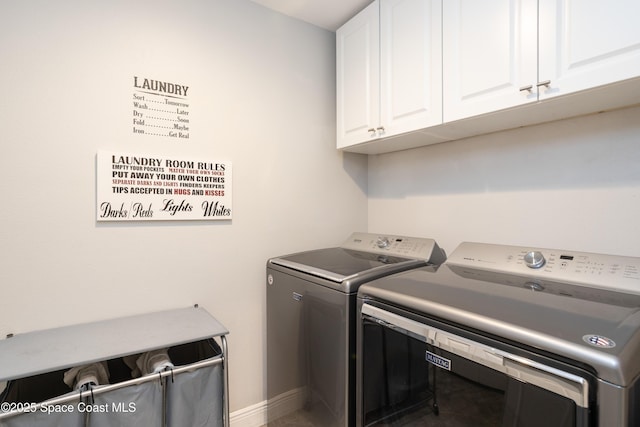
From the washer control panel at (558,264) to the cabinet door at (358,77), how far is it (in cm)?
80

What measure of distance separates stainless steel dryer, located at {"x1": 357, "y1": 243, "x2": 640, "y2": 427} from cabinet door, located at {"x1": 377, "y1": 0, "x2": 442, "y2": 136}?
27.8 inches

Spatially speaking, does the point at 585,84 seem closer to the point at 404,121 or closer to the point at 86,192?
the point at 404,121

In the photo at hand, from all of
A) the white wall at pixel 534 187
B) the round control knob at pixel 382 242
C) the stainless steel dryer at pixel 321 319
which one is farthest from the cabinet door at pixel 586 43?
the round control knob at pixel 382 242

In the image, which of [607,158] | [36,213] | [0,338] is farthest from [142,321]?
[607,158]

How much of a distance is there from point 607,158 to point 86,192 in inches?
84.6

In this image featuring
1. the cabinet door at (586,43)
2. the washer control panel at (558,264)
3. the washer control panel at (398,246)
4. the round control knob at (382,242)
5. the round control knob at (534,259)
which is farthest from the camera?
the round control knob at (382,242)

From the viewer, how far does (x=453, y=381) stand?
3.07 ft

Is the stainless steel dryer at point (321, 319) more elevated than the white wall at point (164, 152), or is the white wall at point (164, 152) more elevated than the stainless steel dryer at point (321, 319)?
the white wall at point (164, 152)

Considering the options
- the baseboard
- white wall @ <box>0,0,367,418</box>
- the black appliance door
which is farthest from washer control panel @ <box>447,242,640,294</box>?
the baseboard

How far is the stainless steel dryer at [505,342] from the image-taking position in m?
0.69

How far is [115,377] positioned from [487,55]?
209cm

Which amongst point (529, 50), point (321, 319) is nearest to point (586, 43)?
point (529, 50)

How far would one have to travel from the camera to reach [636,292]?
A: 1.00 meters

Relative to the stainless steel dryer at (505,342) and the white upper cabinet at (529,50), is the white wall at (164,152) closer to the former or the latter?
the stainless steel dryer at (505,342)
